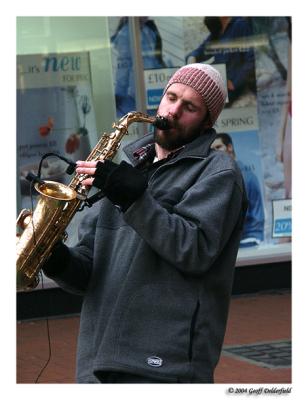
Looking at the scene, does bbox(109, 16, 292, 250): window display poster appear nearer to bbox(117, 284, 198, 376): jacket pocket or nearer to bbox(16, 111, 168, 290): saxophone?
bbox(16, 111, 168, 290): saxophone

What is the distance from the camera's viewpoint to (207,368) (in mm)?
3137

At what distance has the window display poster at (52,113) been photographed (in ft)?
26.7

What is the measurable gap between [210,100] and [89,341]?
970 mm

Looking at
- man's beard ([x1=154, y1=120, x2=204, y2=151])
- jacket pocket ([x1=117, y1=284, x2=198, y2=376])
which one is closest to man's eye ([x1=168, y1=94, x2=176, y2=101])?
man's beard ([x1=154, y1=120, x2=204, y2=151])

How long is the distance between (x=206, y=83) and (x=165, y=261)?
0.70 m

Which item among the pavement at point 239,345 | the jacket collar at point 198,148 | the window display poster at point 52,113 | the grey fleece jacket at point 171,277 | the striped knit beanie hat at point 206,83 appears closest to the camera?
the grey fleece jacket at point 171,277

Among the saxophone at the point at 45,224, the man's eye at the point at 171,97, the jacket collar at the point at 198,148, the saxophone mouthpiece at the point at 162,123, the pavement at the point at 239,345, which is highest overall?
the man's eye at the point at 171,97

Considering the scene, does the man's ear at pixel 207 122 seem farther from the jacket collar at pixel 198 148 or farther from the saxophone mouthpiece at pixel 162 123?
the saxophone mouthpiece at pixel 162 123

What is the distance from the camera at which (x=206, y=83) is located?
337 cm

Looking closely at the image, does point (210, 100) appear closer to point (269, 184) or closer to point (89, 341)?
point (89, 341)

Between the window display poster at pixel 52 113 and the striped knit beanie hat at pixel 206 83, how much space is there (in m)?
4.71

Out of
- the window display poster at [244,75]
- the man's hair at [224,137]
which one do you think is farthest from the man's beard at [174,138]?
the man's hair at [224,137]

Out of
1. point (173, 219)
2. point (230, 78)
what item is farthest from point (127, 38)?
point (173, 219)

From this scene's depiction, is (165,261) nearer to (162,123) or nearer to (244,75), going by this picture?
(162,123)
